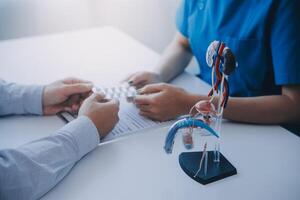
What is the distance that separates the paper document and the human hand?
3 centimetres

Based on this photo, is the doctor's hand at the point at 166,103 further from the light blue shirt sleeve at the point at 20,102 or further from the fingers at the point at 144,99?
the light blue shirt sleeve at the point at 20,102

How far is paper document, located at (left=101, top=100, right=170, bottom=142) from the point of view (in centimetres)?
86

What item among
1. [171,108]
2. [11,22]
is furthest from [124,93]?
[11,22]

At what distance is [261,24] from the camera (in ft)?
3.00

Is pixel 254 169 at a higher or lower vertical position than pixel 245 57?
lower

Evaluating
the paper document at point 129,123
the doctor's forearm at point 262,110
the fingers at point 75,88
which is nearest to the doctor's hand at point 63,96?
the fingers at point 75,88

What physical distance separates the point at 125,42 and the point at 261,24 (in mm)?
655

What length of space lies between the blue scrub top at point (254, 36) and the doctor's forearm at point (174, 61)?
0.22ft

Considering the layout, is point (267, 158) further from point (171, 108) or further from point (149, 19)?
point (149, 19)

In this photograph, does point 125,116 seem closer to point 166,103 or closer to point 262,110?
point 166,103

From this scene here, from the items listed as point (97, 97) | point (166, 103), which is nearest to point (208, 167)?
point (166, 103)

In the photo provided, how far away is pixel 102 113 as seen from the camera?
0.83 m

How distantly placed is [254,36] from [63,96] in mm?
539

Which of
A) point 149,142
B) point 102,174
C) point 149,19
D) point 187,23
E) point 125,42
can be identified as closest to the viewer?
point 102,174
